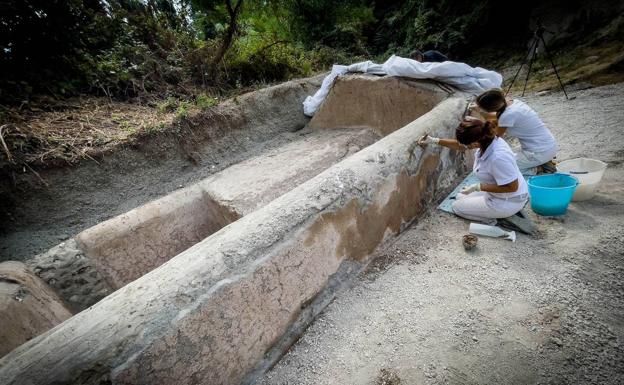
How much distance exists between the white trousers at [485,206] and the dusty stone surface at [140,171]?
2.57 m

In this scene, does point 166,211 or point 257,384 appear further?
point 166,211

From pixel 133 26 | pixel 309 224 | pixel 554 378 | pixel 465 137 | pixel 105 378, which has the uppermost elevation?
pixel 133 26

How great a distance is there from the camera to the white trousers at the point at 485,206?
2123 mm

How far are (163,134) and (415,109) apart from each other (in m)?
3.08

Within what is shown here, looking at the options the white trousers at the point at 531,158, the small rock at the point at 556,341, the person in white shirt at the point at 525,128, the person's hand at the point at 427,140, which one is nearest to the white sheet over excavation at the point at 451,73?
the person in white shirt at the point at 525,128

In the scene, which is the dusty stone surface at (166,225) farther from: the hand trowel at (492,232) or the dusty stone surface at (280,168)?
the hand trowel at (492,232)

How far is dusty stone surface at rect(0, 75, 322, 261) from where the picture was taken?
7.47 ft

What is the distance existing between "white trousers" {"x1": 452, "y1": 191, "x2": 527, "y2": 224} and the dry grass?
3.28 metres

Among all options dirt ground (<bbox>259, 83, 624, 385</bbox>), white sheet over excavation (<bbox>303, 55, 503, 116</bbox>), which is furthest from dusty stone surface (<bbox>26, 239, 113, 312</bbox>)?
white sheet over excavation (<bbox>303, 55, 503, 116</bbox>)

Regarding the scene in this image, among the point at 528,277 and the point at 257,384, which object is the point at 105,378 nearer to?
the point at 257,384

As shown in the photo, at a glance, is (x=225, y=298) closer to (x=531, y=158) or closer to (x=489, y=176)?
(x=489, y=176)

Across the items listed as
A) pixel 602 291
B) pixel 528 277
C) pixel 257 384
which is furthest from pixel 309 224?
pixel 602 291

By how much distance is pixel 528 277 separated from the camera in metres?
1.68

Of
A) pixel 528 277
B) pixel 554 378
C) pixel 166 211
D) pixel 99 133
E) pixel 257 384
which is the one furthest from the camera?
pixel 99 133
